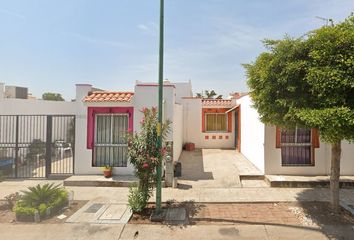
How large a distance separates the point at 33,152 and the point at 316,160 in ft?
38.8

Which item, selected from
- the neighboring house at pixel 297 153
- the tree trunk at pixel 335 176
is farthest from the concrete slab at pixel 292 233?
the neighboring house at pixel 297 153

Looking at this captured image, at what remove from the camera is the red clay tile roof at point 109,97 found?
9.60 meters

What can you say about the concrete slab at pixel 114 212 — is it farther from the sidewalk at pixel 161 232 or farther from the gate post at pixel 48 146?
the gate post at pixel 48 146

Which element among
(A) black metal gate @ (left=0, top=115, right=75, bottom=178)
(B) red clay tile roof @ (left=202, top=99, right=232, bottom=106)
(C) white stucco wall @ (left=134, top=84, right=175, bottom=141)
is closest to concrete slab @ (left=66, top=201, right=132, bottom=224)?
(C) white stucco wall @ (left=134, top=84, right=175, bottom=141)

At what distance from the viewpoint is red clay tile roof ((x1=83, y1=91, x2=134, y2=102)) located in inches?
378

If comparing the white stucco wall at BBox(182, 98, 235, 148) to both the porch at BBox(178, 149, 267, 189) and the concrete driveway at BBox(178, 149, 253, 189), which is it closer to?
the concrete driveway at BBox(178, 149, 253, 189)

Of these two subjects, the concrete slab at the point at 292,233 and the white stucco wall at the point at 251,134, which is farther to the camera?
the white stucco wall at the point at 251,134

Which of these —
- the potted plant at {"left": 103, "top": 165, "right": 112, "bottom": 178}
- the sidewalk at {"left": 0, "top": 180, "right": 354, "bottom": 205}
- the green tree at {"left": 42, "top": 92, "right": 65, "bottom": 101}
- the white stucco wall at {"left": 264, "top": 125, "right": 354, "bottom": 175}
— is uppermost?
the green tree at {"left": 42, "top": 92, "right": 65, "bottom": 101}

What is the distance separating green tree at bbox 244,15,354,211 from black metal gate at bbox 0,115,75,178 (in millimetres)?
7055

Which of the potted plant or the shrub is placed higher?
the potted plant

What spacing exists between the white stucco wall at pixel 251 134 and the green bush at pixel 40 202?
245 inches

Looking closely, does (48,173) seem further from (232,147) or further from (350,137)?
(232,147)

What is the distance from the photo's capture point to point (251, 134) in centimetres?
1228

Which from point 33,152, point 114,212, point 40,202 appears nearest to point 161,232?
point 114,212
